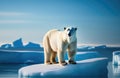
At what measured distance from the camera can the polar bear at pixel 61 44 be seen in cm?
338

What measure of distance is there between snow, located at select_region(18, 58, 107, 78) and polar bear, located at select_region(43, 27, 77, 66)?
13cm

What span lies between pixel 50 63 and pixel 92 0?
281 centimetres

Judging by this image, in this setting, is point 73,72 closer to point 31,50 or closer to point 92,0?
point 92,0

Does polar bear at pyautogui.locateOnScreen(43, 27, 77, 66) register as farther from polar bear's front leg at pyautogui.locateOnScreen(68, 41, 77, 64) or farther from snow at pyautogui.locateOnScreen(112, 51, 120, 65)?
snow at pyautogui.locateOnScreen(112, 51, 120, 65)

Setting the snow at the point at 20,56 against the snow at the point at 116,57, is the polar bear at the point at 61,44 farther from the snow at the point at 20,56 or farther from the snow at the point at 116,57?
the snow at the point at 20,56

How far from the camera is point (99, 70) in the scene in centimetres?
346

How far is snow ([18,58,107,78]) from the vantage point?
3180 mm

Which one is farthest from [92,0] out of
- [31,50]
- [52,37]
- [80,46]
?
[52,37]

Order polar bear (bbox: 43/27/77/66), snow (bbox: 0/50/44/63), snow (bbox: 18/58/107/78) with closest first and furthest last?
1. snow (bbox: 18/58/107/78)
2. polar bear (bbox: 43/27/77/66)
3. snow (bbox: 0/50/44/63)

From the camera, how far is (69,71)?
3258mm

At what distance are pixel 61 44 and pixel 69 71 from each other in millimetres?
294

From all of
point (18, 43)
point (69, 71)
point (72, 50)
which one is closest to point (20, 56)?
point (18, 43)

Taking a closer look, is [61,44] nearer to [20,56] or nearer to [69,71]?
[69,71]

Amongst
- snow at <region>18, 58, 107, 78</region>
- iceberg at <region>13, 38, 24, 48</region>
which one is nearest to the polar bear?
snow at <region>18, 58, 107, 78</region>
